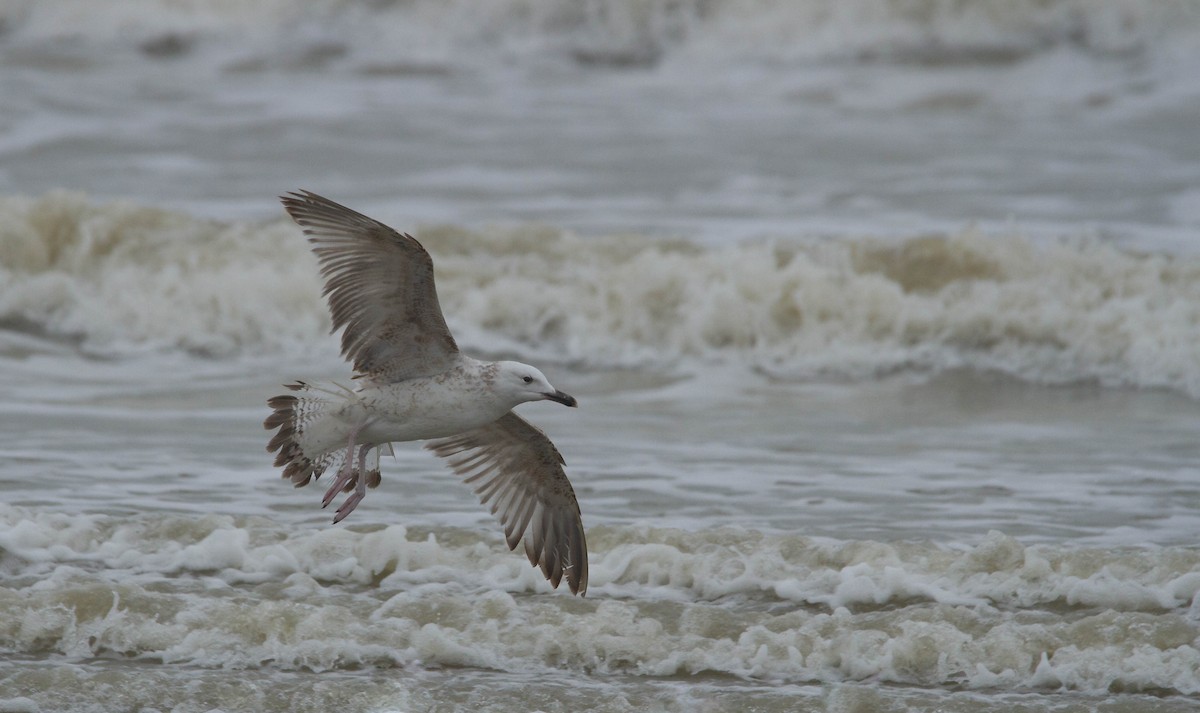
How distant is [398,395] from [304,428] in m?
0.33

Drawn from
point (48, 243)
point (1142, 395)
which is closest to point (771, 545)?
point (1142, 395)

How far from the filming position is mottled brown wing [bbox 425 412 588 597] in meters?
5.18

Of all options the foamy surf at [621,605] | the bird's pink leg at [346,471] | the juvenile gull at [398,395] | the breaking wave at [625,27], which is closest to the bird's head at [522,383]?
the juvenile gull at [398,395]

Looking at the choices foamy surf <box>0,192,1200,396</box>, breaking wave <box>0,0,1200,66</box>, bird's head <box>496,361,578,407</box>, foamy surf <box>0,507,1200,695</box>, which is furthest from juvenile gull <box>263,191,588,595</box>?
breaking wave <box>0,0,1200,66</box>

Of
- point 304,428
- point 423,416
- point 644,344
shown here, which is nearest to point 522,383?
point 423,416

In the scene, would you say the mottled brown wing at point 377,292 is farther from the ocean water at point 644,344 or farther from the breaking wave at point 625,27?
the breaking wave at point 625,27

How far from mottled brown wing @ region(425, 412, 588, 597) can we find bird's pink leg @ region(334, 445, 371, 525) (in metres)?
0.39

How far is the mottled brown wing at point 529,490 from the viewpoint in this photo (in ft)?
17.0

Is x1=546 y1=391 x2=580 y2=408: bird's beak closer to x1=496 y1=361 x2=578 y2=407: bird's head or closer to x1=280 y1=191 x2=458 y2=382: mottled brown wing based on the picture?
x1=496 y1=361 x2=578 y2=407: bird's head

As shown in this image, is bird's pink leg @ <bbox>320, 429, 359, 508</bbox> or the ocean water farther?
bird's pink leg @ <bbox>320, 429, 359, 508</bbox>

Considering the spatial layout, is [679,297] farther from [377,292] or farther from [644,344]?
[377,292]

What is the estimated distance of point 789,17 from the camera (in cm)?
1700

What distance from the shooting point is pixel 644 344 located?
921cm

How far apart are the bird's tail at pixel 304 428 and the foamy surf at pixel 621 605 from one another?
0.42 meters
